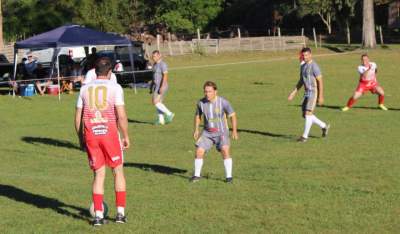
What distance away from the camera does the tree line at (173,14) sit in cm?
6919

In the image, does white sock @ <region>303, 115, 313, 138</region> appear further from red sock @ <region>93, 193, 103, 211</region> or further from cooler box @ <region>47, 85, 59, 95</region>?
cooler box @ <region>47, 85, 59, 95</region>

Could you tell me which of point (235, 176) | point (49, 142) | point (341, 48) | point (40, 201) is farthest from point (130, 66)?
point (341, 48)

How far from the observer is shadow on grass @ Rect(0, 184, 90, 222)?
31.4ft

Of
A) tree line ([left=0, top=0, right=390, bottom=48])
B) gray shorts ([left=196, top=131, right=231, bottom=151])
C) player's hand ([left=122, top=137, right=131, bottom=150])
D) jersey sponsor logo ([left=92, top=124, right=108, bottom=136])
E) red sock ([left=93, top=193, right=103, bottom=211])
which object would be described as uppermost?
tree line ([left=0, top=0, right=390, bottom=48])

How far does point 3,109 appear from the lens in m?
26.3

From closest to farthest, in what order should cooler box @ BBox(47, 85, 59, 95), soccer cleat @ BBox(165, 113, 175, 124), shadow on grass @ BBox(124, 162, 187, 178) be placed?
shadow on grass @ BBox(124, 162, 187, 178)
soccer cleat @ BBox(165, 113, 175, 124)
cooler box @ BBox(47, 85, 59, 95)

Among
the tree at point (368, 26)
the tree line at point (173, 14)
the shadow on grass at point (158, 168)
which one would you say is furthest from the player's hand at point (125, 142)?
the tree line at point (173, 14)

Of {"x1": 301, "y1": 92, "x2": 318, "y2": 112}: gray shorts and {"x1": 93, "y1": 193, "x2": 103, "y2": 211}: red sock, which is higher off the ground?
{"x1": 301, "y1": 92, "x2": 318, "y2": 112}: gray shorts

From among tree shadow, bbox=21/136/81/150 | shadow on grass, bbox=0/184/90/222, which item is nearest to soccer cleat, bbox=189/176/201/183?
shadow on grass, bbox=0/184/90/222

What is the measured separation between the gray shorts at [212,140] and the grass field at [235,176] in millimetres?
529

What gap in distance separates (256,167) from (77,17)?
57.7 meters

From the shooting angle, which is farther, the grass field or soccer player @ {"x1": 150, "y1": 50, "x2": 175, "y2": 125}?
soccer player @ {"x1": 150, "y1": 50, "x2": 175, "y2": 125}

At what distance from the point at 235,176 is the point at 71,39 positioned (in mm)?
18843

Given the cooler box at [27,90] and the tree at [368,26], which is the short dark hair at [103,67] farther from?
the tree at [368,26]
